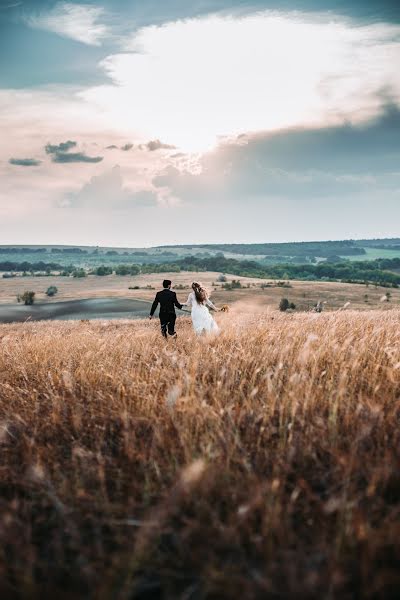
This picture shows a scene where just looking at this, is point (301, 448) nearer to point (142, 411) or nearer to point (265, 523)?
point (265, 523)

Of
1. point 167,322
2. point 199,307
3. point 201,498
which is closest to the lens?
point 201,498

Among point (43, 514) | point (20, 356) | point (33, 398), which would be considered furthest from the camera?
point (20, 356)

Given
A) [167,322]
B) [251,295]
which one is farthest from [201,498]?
[251,295]

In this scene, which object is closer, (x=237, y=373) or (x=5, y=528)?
(x=5, y=528)

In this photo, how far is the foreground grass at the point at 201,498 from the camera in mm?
2029

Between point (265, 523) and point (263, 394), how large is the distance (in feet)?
6.38

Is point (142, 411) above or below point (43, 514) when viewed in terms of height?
above

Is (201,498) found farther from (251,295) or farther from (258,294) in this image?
(258,294)

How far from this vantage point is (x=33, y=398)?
4.48 metres

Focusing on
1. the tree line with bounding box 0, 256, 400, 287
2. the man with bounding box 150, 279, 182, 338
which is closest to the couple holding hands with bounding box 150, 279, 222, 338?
the man with bounding box 150, 279, 182, 338

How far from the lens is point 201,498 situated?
251 cm

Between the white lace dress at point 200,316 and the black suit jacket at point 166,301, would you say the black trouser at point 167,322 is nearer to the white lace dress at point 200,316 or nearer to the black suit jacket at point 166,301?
the black suit jacket at point 166,301

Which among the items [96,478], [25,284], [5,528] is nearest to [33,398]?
[96,478]

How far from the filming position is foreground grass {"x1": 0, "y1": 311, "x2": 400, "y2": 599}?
2.03m
